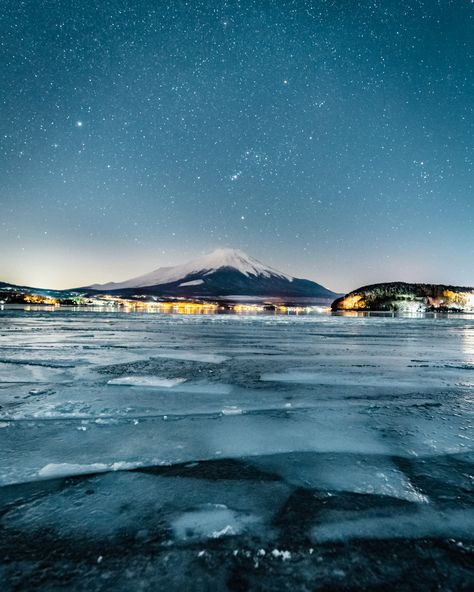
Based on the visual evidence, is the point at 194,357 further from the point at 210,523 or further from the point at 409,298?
the point at 409,298

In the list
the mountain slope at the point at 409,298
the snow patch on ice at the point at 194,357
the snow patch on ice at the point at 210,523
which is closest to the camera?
the snow patch on ice at the point at 210,523

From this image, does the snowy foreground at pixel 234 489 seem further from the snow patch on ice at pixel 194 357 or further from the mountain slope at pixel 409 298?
the mountain slope at pixel 409 298

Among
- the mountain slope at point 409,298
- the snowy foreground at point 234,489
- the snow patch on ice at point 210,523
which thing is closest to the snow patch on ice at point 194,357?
the snowy foreground at point 234,489

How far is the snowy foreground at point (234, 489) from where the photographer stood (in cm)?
133

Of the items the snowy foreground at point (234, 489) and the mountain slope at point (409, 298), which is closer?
the snowy foreground at point (234, 489)

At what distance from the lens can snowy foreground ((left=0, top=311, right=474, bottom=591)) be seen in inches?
52.4

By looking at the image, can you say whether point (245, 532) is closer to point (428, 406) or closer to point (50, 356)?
point (428, 406)

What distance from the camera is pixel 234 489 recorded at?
1923 mm

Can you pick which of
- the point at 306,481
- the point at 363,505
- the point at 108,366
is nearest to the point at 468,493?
the point at 363,505

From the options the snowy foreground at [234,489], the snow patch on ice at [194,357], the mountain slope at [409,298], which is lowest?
the snow patch on ice at [194,357]

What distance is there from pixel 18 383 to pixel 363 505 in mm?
4295

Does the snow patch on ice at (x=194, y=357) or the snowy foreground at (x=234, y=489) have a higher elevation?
the snowy foreground at (x=234, y=489)

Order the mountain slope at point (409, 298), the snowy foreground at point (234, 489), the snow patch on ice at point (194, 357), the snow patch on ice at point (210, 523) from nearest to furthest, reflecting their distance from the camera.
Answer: the snowy foreground at point (234, 489) < the snow patch on ice at point (210, 523) < the snow patch on ice at point (194, 357) < the mountain slope at point (409, 298)

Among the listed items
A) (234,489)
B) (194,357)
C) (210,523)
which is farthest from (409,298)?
(210,523)
